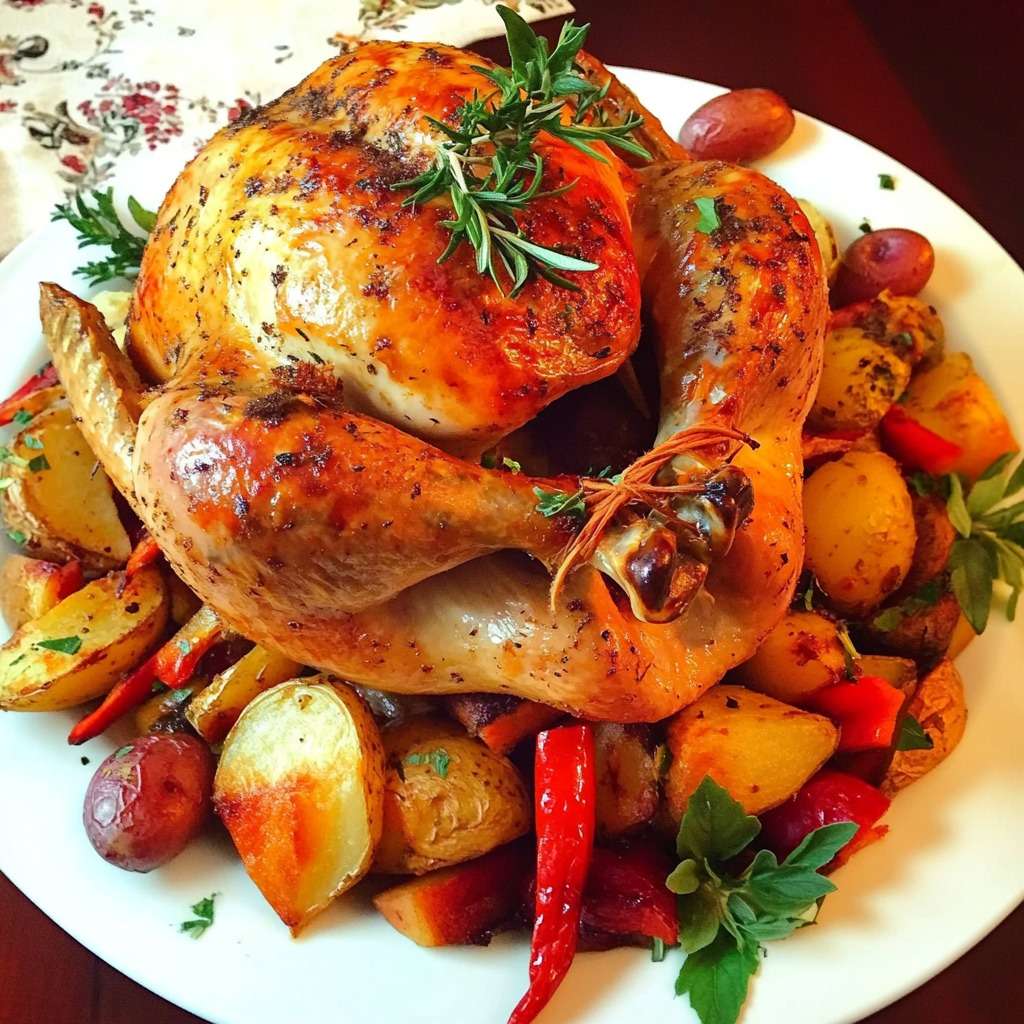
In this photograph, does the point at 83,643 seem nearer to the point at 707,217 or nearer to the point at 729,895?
the point at 729,895

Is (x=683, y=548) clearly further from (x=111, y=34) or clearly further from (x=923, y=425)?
(x=111, y=34)

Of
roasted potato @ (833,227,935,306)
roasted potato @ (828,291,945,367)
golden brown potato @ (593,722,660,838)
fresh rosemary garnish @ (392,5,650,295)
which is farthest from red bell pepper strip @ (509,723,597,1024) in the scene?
roasted potato @ (833,227,935,306)

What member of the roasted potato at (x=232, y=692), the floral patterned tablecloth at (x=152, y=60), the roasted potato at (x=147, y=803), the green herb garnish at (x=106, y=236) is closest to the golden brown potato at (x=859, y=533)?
the roasted potato at (x=232, y=692)

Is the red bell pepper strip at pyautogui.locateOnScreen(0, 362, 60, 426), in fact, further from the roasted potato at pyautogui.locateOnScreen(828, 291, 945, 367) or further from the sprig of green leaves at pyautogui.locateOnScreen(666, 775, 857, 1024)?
the roasted potato at pyautogui.locateOnScreen(828, 291, 945, 367)

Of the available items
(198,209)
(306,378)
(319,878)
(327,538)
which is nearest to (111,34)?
(198,209)

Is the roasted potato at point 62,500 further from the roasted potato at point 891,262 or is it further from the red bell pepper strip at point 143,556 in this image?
the roasted potato at point 891,262
